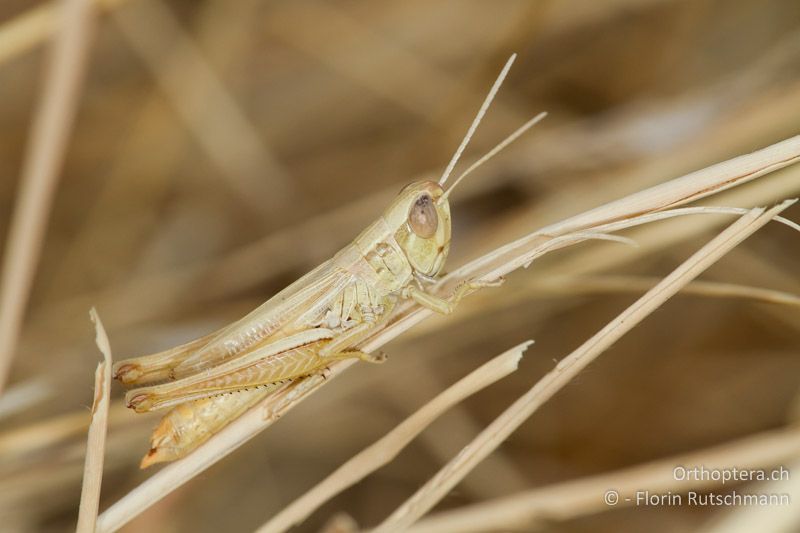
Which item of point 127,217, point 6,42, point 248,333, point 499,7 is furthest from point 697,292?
point 127,217

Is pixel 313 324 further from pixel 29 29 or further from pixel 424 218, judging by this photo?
pixel 29 29

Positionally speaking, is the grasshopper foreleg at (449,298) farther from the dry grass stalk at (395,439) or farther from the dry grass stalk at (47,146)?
the dry grass stalk at (47,146)

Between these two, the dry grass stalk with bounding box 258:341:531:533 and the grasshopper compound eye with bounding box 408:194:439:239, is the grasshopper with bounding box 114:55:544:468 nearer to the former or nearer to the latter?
the grasshopper compound eye with bounding box 408:194:439:239

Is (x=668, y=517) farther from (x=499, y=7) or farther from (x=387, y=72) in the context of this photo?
(x=499, y=7)

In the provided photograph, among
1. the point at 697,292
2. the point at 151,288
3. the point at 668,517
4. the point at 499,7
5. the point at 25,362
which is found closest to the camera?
the point at 697,292

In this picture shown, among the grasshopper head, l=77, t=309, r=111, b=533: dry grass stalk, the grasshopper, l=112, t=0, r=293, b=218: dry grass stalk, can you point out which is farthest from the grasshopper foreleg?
l=112, t=0, r=293, b=218: dry grass stalk

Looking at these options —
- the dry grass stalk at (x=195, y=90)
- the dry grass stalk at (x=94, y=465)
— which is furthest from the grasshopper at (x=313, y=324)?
the dry grass stalk at (x=195, y=90)

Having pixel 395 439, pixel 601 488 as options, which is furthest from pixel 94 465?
pixel 601 488
